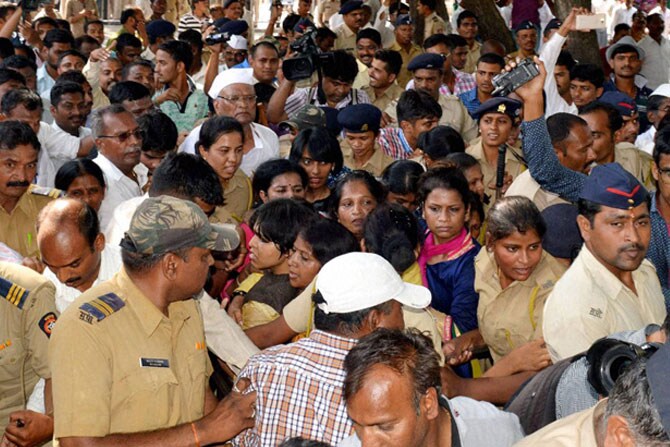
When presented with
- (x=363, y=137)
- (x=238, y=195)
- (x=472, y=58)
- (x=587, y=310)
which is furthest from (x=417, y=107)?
(x=472, y=58)

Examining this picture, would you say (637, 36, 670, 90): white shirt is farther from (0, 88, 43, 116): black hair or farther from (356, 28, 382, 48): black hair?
(0, 88, 43, 116): black hair

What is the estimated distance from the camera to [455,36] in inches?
415

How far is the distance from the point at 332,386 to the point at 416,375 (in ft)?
1.26

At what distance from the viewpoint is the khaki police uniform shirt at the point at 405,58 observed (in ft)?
35.4

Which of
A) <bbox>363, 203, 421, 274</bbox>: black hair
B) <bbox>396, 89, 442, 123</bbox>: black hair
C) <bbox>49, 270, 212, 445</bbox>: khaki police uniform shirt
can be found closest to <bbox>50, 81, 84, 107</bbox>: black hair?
<bbox>396, 89, 442, 123</bbox>: black hair

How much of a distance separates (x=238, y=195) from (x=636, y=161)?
2.45m

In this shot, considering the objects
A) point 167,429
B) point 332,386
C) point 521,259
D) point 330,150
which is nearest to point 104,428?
point 167,429

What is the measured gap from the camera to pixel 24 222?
4898 mm

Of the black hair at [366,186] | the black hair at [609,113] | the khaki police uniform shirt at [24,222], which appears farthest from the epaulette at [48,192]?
the black hair at [609,113]

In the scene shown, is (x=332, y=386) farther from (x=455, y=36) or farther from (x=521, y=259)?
(x=455, y=36)

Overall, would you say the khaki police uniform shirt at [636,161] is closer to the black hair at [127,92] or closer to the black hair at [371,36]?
the black hair at [127,92]

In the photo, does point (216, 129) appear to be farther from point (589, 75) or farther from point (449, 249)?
point (589, 75)

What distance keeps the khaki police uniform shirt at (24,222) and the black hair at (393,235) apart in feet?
5.40

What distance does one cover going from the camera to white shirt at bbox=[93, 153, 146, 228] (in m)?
5.43
